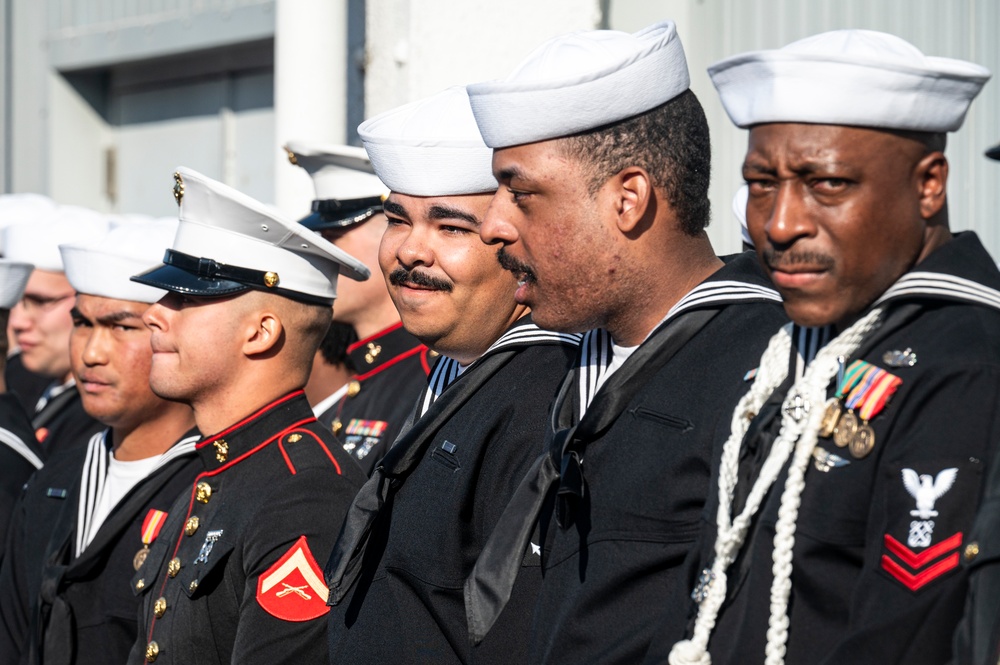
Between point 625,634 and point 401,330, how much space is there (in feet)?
8.36

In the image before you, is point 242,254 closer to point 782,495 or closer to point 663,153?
point 663,153

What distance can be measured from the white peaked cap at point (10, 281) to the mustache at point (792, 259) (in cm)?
378

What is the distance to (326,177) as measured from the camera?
17.0ft

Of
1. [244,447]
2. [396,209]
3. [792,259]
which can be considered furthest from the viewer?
[244,447]

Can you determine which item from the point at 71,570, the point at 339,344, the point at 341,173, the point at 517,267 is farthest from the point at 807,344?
the point at 339,344

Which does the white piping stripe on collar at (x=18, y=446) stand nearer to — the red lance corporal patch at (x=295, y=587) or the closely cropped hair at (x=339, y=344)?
the closely cropped hair at (x=339, y=344)

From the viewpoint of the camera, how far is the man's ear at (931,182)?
213 cm

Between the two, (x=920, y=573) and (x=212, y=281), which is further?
(x=212, y=281)

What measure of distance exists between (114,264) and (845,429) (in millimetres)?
2926

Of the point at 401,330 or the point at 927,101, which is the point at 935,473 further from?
the point at 401,330

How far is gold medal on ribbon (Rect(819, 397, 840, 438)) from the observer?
2.05m

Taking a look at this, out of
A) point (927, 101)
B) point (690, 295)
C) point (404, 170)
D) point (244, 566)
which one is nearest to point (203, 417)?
point (244, 566)

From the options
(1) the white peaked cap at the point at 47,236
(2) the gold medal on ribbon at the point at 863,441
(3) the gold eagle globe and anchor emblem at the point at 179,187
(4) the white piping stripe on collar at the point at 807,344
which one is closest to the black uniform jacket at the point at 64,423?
(1) the white peaked cap at the point at 47,236

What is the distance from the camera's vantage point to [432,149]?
340cm
